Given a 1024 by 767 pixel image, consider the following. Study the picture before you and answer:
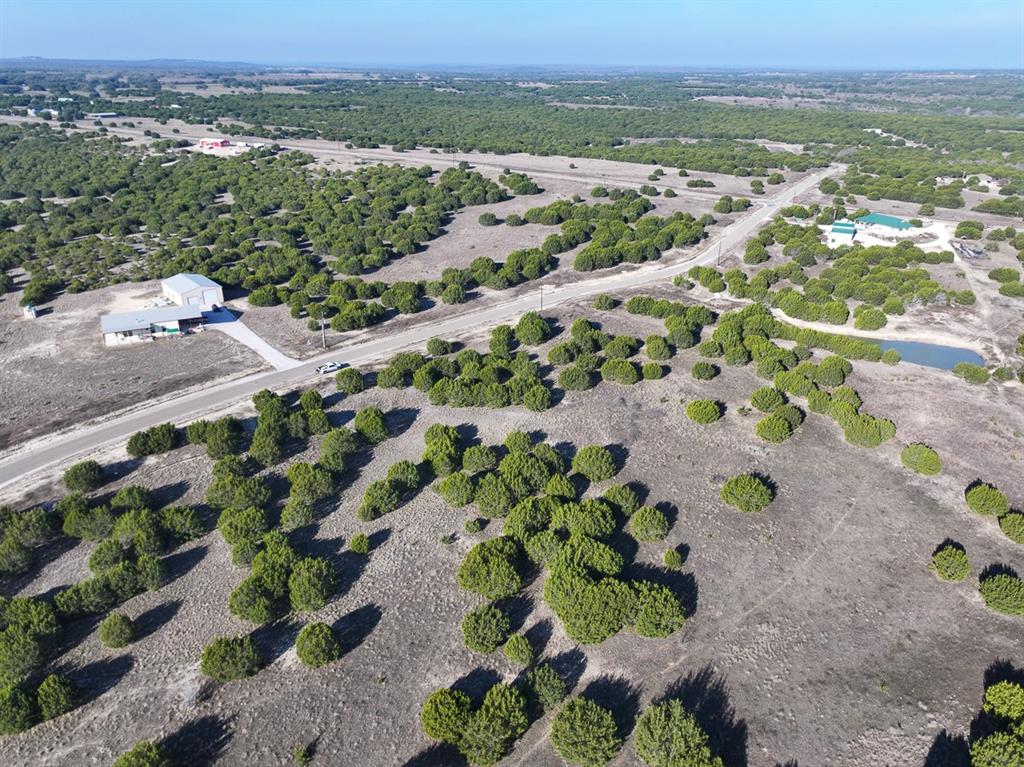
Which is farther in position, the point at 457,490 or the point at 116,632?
the point at 457,490

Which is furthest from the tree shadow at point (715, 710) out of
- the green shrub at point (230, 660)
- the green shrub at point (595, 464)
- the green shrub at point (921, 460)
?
the green shrub at point (921, 460)

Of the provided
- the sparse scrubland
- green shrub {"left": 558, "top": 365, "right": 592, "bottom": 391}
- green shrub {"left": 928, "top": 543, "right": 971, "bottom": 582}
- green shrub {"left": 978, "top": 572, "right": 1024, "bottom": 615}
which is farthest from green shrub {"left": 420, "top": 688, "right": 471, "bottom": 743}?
green shrub {"left": 558, "top": 365, "right": 592, "bottom": 391}

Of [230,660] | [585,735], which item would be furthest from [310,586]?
[585,735]

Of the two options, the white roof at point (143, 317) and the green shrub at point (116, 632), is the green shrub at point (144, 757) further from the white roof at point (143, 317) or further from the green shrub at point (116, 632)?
the white roof at point (143, 317)

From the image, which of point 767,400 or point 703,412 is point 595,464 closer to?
point 703,412

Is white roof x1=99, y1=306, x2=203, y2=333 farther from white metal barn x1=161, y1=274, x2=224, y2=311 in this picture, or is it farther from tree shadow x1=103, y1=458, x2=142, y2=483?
tree shadow x1=103, y1=458, x2=142, y2=483

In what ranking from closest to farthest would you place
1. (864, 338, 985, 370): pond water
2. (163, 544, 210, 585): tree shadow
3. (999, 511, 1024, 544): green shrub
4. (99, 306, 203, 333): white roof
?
1. (163, 544, 210, 585): tree shadow
2. (999, 511, 1024, 544): green shrub
3. (864, 338, 985, 370): pond water
4. (99, 306, 203, 333): white roof

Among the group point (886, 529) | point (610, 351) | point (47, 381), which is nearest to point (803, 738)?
point (886, 529)
